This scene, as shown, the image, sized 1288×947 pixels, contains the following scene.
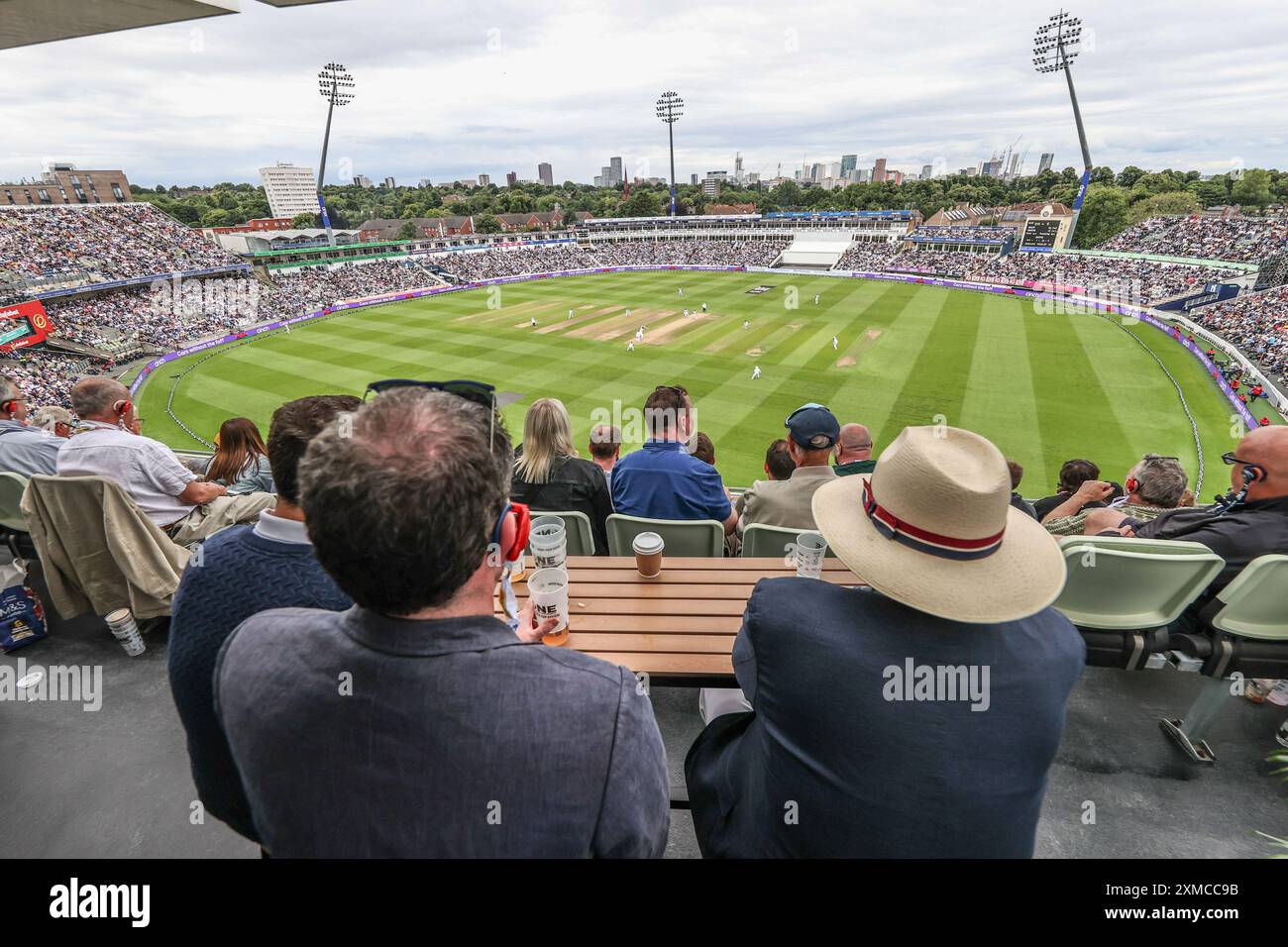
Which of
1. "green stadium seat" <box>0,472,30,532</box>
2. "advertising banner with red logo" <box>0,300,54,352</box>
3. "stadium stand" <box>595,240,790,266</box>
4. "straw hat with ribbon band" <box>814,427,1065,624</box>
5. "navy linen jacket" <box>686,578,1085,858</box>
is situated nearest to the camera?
"navy linen jacket" <box>686,578,1085,858</box>

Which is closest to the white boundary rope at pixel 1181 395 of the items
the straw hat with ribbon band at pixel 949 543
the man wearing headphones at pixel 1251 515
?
the man wearing headphones at pixel 1251 515

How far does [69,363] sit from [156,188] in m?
137

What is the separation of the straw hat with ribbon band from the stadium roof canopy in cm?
340

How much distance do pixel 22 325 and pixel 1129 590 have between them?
1756 inches

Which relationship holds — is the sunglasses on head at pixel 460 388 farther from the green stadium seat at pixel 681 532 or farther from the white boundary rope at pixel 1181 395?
the white boundary rope at pixel 1181 395

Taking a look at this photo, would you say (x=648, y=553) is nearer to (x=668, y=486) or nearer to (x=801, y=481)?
(x=668, y=486)

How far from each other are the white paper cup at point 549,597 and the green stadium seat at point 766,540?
5.36ft

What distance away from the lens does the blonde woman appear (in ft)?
15.2

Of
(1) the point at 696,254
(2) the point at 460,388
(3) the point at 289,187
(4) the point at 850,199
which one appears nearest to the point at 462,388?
(2) the point at 460,388

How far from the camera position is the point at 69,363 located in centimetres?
2961

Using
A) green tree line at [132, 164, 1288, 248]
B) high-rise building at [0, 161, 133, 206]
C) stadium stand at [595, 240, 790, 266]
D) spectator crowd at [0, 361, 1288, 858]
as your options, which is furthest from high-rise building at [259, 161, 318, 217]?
spectator crowd at [0, 361, 1288, 858]

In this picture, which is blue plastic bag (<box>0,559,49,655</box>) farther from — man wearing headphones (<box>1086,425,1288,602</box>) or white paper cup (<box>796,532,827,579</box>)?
man wearing headphones (<box>1086,425,1288,602</box>)

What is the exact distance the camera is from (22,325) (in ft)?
95.3
